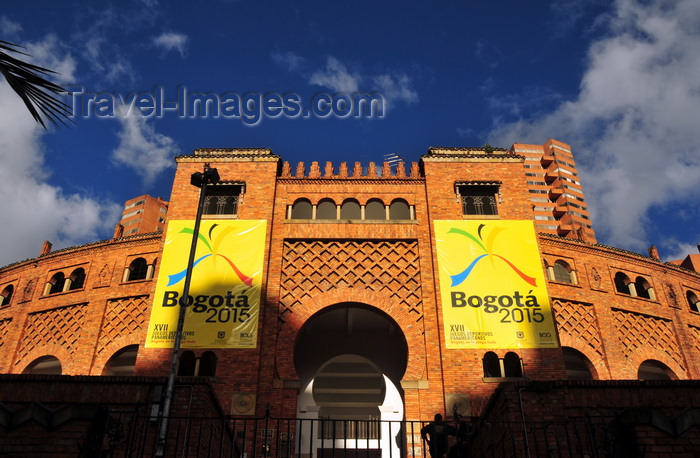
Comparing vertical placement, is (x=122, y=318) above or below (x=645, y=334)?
above

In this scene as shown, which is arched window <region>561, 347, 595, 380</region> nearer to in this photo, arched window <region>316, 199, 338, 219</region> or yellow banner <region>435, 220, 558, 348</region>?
yellow banner <region>435, 220, 558, 348</region>

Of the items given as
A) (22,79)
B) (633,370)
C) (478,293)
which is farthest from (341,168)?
(22,79)

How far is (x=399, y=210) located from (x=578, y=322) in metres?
6.93

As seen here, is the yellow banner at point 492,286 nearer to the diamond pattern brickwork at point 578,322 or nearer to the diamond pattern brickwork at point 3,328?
the diamond pattern brickwork at point 578,322

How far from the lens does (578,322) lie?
1784 cm

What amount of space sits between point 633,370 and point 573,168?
6703 centimetres

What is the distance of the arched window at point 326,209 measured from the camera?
17.6 metres

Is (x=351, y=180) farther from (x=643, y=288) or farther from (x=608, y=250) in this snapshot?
(x=643, y=288)

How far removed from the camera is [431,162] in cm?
1795

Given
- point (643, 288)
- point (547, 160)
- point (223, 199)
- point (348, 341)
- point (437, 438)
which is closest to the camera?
point (437, 438)

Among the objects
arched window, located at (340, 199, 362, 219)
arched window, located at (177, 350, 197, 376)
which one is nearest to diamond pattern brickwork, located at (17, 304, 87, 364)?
arched window, located at (177, 350, 197, 376)

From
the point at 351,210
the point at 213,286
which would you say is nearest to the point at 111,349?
the point at 213,286

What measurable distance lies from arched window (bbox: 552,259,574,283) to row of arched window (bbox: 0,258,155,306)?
13.8 metres

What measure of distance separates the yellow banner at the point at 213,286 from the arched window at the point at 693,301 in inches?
666
